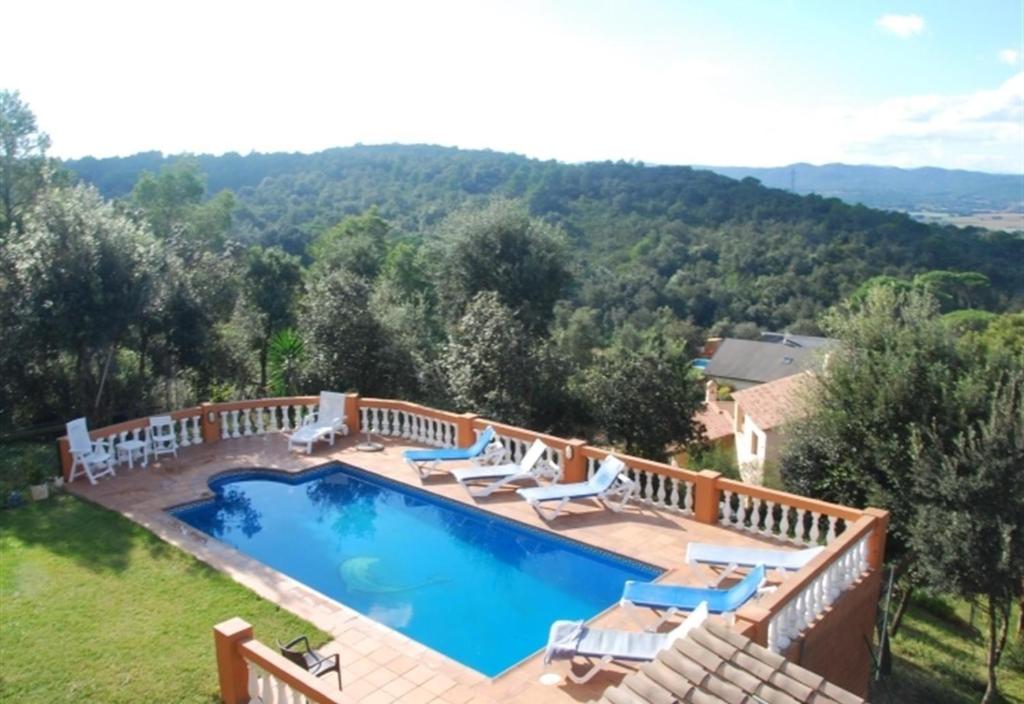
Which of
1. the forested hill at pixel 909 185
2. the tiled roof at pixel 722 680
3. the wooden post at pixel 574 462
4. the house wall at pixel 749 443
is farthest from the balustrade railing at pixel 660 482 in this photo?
the forested hill at pixel 909 185

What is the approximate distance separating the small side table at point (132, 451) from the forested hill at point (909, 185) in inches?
4876

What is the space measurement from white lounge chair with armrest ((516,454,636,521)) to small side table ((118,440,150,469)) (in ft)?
22.0

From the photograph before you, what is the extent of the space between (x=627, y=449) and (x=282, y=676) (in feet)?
41.6

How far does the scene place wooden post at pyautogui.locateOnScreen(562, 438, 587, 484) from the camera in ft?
37.8

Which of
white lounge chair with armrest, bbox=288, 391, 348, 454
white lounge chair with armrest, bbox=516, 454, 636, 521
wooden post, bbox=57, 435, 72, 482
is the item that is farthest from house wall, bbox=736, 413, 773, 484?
wooden post, bbox=57, 435, 72, 482

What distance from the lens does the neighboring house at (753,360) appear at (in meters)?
51.2

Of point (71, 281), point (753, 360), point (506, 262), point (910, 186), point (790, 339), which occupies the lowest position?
point (753, 360)

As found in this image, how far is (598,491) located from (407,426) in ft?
16.7

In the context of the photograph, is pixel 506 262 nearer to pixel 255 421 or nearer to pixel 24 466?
pixel 255 421

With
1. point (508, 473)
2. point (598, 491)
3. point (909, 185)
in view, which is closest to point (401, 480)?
point (508, 473)

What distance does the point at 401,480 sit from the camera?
1233 centimetres

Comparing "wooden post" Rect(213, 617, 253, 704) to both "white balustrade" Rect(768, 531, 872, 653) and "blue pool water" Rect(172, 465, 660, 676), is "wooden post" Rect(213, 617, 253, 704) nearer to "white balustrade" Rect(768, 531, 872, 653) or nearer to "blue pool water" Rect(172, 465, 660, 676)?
"blue pool water" Rect(172, 465, 660, 676)

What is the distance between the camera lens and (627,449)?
57.3 ft

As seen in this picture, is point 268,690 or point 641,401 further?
point 641,401
